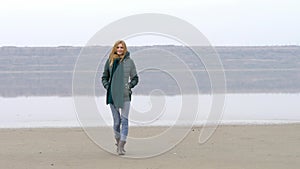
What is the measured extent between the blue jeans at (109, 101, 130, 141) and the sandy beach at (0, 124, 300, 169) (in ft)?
1.21

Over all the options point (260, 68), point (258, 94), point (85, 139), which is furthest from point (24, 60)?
point (85, 139)

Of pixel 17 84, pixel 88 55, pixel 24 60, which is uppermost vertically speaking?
pixel 88 55

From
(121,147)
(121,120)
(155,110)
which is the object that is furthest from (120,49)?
(155,110)

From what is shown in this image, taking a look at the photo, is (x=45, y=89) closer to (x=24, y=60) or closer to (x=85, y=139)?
(x=85, y=139)

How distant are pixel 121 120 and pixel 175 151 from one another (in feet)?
3.80

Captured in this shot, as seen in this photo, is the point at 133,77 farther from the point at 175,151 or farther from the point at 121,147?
the point at 175,151

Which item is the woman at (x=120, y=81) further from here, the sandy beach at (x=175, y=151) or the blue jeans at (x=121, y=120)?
the sandy beach at (x=175, y=151)

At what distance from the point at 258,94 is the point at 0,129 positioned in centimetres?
1194

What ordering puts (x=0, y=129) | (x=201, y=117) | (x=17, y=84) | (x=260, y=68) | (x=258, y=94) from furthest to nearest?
(x=260, y=68) → (x=17, y=84) → (x=258, y=94) → (x=201, y=117) → (x=0, y=129)

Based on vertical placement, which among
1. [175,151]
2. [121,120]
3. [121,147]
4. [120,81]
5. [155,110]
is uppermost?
[120,81]

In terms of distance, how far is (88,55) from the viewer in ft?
42.1

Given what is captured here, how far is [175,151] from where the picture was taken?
37.4 ft

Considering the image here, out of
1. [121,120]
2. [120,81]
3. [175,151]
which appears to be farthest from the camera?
[175,151]

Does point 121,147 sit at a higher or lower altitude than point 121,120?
lower
